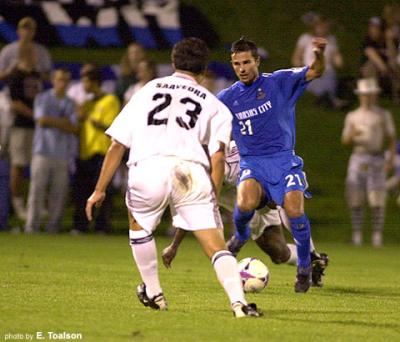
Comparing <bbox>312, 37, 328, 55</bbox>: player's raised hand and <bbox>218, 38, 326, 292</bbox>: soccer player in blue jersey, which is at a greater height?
<bbox>312, 37, 328, 55</bbox>: player's raised hand

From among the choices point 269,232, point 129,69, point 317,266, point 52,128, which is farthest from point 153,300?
point 129,69

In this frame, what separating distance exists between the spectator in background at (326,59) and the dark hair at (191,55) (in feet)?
35.6

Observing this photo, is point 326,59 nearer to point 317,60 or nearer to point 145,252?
point 317,60

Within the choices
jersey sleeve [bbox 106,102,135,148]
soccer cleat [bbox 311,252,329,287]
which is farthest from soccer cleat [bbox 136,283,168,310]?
soccer cleat [bbox 311,252,329,287]

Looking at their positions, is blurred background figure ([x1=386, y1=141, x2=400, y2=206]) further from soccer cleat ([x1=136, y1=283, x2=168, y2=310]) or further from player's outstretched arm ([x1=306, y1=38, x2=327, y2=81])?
soccer cleat ([x1=136, y1=283, x2=168, y2=310])

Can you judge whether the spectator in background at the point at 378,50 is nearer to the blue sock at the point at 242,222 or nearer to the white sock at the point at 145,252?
the blue sock at the point at 242,222

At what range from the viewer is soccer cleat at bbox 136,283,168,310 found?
28.3 feet

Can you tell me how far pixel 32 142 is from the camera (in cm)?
1830

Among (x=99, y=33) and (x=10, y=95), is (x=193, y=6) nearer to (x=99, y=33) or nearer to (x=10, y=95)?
(x=99, y=33)

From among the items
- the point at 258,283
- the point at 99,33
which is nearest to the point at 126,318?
the point at 258,283

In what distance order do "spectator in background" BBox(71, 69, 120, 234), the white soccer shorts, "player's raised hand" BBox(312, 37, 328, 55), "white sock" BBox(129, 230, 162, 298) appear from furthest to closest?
"spectator in background" BBox(71, 69, 120, 234) < "player's raised hand" BBox(312, 37, 328, 55) < "white sock" BBox(129, 230, 162, 298) < the white soccer shorts

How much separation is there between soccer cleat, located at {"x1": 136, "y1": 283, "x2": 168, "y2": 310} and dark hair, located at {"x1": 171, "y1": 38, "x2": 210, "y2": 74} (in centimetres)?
169

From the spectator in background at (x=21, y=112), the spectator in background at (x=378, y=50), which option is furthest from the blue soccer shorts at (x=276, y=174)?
the spectator in background at (x=378, y=50)

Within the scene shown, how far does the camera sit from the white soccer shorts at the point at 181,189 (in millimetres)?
8133
